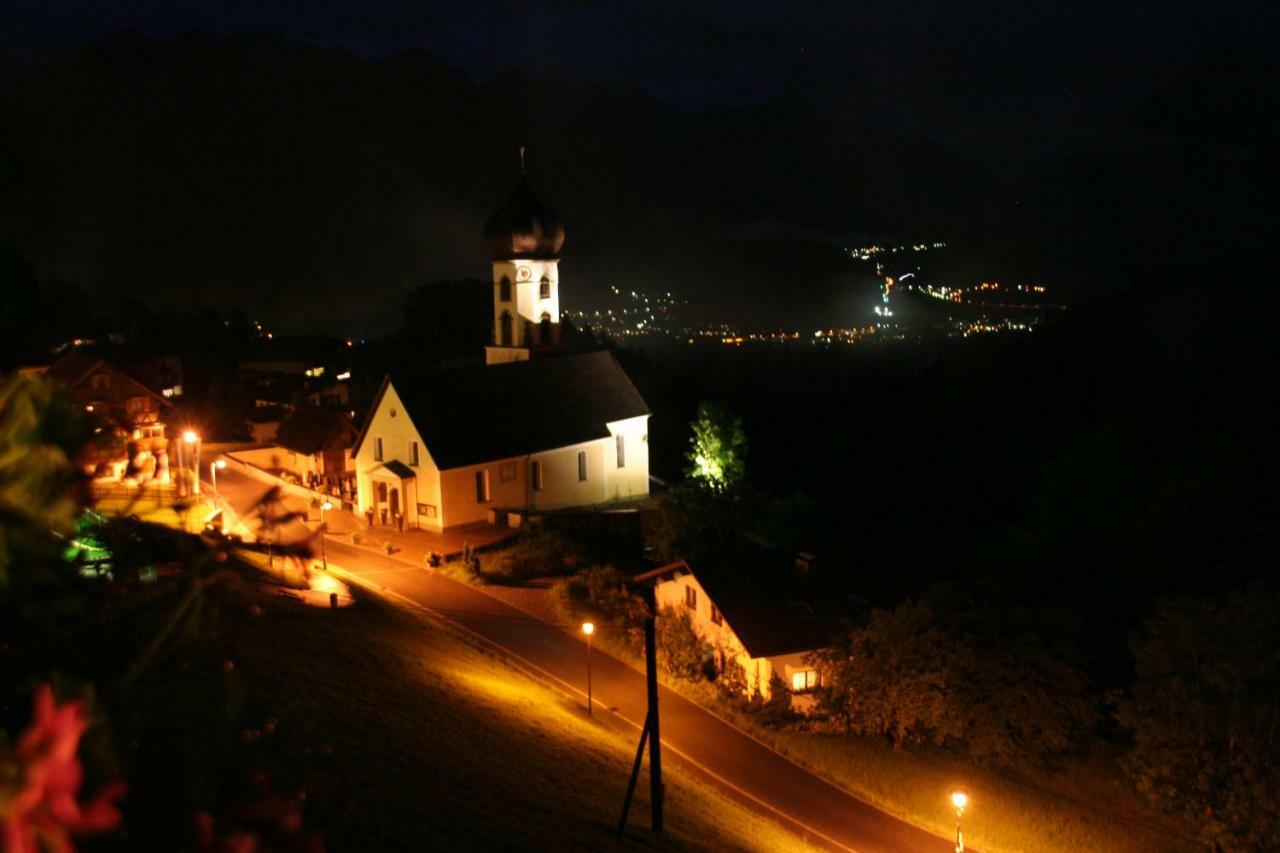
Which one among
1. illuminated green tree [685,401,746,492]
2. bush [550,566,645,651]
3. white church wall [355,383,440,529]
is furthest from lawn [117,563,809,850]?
illuminated green tree [685,401,746,492]

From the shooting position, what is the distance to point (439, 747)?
15.6 m

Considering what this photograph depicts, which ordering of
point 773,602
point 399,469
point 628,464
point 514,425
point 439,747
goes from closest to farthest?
point 439,747
point 773,602
point 399,469
point 514,425
point 628,464

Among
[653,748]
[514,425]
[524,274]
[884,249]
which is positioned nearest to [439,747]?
[653,748]

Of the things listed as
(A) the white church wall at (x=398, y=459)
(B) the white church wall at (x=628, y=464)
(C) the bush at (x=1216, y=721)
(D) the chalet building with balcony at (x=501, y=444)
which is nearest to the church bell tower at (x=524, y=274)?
(D) the chalet building with balcony at (x=501, y=444)

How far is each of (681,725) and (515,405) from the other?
17788 mm

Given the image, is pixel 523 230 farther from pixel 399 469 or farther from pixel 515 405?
pixel 399 469

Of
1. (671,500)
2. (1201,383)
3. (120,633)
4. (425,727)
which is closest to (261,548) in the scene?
(120,633)

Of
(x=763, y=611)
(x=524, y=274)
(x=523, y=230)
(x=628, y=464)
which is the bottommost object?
(x=763, y=611)

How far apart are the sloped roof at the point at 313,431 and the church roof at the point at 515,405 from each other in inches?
209

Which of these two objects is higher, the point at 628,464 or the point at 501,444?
the point at 501,444

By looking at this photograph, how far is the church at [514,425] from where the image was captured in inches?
1395

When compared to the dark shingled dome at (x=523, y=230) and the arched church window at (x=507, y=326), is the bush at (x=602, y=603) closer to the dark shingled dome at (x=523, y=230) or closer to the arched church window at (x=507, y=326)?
the arched church window at (x=507, y=326)

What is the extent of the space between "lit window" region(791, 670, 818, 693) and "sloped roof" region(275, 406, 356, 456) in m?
22.1

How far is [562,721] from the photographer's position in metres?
19.7
